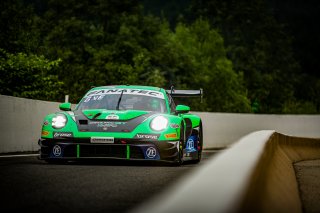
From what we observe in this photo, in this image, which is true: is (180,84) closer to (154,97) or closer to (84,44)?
(84,44)

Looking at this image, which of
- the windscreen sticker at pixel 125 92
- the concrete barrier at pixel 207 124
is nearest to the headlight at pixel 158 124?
the windscreen sticker at pixel 125 92

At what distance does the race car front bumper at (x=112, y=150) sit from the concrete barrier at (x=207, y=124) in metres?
3.60

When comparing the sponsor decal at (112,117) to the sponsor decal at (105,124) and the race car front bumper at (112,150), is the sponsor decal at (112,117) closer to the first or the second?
the sponsor decal at (105,124)

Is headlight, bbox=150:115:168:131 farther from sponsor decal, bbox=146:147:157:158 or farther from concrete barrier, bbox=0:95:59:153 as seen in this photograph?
concrete barrier, bbox=0:95:59:153

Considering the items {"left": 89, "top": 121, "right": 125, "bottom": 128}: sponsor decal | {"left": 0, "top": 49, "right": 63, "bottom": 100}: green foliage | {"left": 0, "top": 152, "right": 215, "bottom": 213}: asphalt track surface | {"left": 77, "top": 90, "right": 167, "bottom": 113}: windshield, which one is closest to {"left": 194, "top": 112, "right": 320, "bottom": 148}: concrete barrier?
{"left": 0, "top": 49, "right": 63, "bottom": 100}: green foliage

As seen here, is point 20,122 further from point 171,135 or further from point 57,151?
point 171,135

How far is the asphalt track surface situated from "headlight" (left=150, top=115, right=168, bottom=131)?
1050 millimetres

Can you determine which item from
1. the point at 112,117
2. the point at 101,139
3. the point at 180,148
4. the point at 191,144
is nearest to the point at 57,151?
the point at 101,139

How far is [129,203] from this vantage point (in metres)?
5.56

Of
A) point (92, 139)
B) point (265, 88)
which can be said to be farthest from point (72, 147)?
point (265, 88)

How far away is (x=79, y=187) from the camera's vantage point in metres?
6.77

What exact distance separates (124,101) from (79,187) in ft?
18.2

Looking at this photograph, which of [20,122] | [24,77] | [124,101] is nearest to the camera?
[124,101]

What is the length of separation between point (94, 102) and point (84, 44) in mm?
41126
